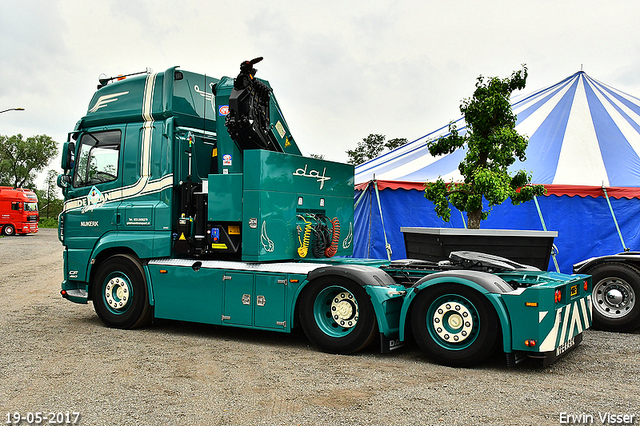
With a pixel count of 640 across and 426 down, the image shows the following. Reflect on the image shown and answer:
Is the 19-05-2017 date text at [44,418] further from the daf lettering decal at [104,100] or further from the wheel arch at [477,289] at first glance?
the daf lettering decal at [104,100]

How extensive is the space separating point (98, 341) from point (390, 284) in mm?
3876

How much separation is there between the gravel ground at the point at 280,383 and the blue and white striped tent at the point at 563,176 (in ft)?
12.0

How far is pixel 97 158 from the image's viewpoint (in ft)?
30.5

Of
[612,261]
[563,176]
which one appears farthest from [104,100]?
[563,176]

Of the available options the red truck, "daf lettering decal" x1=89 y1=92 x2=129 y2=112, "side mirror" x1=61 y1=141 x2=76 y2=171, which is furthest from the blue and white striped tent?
the red truck

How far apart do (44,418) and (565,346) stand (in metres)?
5.08

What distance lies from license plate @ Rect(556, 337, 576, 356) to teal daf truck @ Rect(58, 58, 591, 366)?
0.14ft

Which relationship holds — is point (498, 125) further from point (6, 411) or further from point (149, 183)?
point (6, 411)

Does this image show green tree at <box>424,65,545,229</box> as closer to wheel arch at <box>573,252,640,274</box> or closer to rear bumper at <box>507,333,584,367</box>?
wheel arch at <box>573,252,640,274</box>

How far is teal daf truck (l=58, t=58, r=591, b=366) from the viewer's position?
20.9 ft

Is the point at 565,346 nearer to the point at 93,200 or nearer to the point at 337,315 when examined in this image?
the point at 337,315

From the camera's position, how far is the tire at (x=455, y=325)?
243 inches

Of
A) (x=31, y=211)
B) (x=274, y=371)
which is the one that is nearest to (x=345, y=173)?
(x=274, y=371)

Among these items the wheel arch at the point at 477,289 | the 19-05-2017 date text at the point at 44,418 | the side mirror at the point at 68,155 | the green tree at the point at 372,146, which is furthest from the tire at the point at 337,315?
the green tree at the point at 372,146
